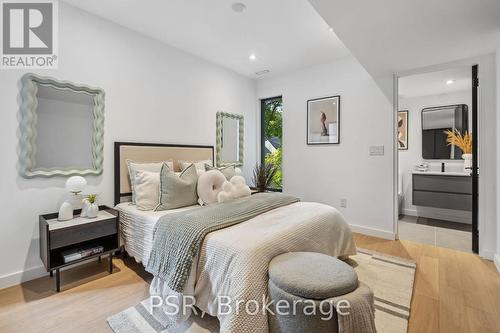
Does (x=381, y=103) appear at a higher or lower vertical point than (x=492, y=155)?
higher

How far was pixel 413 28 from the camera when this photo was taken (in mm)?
1956

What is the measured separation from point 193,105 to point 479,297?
144 inches

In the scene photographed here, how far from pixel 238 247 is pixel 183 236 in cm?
47

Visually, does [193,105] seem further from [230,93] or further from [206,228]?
[206,228]

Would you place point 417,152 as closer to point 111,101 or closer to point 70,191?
point 111,101

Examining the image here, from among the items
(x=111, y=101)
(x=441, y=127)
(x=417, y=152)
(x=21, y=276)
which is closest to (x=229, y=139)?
(x=111, y=101)

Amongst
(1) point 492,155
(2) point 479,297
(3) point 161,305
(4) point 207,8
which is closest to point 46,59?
(4) point 207,8

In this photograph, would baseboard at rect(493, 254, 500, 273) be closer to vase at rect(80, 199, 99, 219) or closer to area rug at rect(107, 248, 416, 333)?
area rug at rect(107, 248, 416, 333)

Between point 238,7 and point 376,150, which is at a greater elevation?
point 238,7

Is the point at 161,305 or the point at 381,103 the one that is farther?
the point at 381,103

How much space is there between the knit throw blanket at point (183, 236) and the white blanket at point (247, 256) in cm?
6

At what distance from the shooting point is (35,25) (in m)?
2.23

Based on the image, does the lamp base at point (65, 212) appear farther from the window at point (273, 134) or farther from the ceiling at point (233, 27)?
the window at point (273, 134)

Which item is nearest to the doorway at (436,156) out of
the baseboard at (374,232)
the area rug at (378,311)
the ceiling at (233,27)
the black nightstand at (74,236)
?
the baseboard at (374,232)
